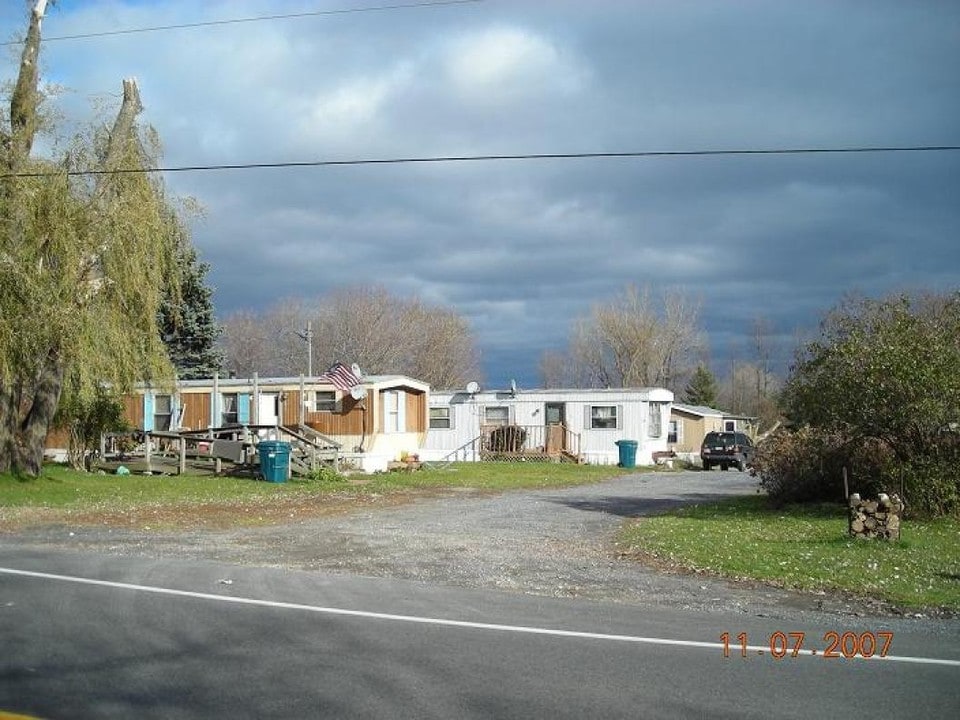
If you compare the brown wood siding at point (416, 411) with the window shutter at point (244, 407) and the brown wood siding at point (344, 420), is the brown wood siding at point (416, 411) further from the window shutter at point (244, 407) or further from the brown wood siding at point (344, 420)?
the window shutter at point (244, 407)

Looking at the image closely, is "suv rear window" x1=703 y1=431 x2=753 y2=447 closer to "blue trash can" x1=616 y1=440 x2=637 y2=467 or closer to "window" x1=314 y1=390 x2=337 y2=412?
"blue trash can" x1=616 y1=440 x2=637 y2=467

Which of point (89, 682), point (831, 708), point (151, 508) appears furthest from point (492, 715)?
point (151, 508)

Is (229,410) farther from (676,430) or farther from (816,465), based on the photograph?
(676,430)

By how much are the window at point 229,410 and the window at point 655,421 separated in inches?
655

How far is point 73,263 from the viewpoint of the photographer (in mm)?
22484

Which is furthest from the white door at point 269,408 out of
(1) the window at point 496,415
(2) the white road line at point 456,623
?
(2) the white road line at point 456,623

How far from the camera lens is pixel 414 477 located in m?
31.0

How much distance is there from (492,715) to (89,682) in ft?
9.55

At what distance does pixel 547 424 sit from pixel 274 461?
1591 centimetres

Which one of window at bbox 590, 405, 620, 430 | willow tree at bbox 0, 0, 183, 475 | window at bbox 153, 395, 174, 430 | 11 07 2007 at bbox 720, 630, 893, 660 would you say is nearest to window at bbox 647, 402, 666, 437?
window at bbox 590, 405, 620, 430

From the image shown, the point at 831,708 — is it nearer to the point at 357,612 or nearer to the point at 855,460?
the point at 357,612

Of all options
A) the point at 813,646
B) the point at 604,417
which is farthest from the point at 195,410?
the point at 813,646

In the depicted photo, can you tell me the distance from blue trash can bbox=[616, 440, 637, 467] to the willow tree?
19779 millimetres

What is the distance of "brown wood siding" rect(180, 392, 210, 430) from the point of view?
38.0 meters
